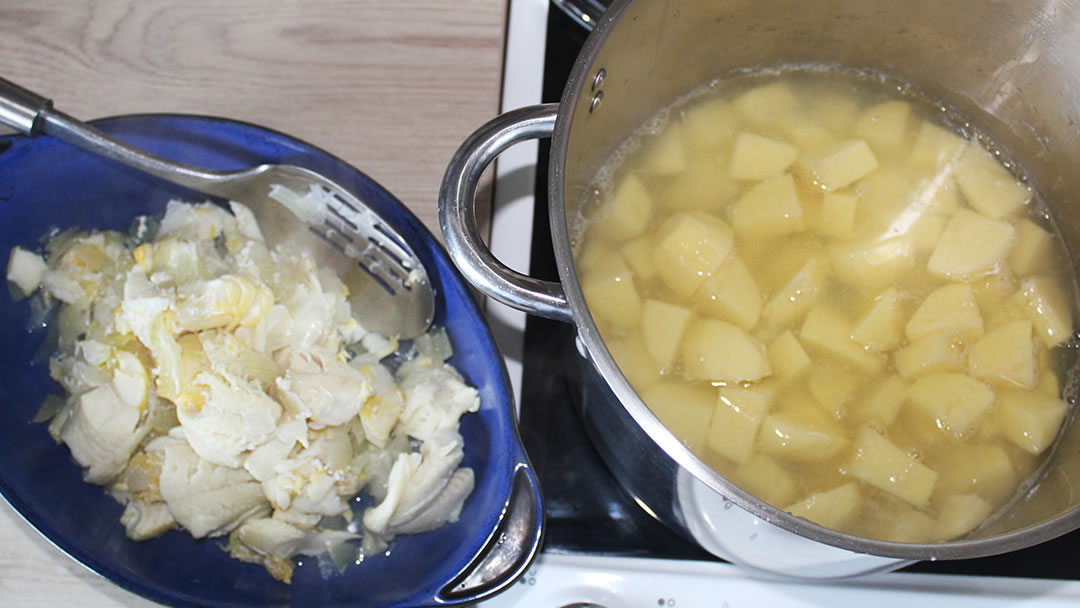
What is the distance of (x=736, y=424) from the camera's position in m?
0.77

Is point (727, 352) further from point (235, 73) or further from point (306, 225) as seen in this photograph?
point (235, 73)

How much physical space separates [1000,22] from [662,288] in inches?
19.8

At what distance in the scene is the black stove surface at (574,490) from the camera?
812 millimetres

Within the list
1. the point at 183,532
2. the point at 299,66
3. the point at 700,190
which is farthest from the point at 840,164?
the point at 183,532

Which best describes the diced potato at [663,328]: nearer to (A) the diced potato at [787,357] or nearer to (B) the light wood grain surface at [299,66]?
(A) the diced potato at [787,357]

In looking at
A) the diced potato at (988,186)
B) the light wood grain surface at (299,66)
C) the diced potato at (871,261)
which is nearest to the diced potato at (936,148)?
the diced potato at (988,186)

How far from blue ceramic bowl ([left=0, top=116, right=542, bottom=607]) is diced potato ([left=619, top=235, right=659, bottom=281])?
181 mm

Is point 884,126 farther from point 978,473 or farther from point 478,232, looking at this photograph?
point 478,232

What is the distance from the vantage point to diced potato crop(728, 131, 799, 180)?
907mm

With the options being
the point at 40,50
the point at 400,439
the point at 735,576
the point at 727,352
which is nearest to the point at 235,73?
the point at 40,50

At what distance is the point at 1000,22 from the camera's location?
2.93 feet

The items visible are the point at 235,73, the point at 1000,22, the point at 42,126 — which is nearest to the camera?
the point at 42,126

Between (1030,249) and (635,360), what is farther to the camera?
(1030,249)

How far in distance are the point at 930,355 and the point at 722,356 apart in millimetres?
230
